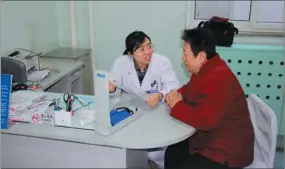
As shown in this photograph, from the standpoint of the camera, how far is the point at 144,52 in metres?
2.30

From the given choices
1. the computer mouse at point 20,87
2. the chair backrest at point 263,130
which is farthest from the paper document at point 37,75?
the chair backrest at point 263,130

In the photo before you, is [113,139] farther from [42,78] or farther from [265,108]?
[42,78]

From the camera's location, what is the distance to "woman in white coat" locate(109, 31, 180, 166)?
7.53ft

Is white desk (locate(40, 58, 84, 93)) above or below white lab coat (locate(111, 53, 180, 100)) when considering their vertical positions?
below

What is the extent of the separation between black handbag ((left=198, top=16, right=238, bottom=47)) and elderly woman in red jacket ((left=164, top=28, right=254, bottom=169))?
4.00ft

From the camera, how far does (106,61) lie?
3779 mm

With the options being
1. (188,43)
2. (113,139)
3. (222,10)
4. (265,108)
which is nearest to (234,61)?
(222,10)

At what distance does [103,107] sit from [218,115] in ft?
1.79

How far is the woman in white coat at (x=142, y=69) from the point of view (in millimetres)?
2295

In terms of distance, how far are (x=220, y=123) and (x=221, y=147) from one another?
0.13 metres

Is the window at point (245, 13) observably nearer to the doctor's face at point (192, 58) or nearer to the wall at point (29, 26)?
the wall at point (29, 26)

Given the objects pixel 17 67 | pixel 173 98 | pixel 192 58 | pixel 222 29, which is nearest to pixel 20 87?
pixel 17 67

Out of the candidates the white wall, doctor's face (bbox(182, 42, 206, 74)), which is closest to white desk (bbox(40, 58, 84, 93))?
the white wall

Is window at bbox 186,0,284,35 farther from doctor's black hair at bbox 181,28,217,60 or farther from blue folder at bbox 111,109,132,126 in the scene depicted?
blue folder at bbox 111,109,132,126
